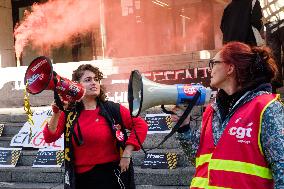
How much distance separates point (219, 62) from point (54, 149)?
515 centimetres

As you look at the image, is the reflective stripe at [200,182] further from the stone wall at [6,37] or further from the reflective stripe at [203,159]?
the stone wall at [6,37]

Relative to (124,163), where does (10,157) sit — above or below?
below

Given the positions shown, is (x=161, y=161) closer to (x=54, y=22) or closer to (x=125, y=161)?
(x=125, y=161)

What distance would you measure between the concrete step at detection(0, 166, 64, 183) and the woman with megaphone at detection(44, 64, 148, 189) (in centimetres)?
294

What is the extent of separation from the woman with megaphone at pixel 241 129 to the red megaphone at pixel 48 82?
1102mm

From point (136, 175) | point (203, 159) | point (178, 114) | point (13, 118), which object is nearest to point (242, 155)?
point (203, 159)

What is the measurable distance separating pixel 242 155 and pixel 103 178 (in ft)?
5.51

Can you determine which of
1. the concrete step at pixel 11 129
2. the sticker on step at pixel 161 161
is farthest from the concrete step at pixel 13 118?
the sticker on step at pixel 161 161

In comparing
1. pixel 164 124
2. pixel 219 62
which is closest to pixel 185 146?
pixel 219 62

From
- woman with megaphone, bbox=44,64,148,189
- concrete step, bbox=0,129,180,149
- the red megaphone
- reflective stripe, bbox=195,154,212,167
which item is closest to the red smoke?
concrete step, bbox=0,129,180,149

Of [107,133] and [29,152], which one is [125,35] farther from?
[107,133]

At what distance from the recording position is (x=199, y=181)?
239 centimetres

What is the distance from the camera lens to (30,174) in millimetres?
6625

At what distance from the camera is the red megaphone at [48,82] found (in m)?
3.15
